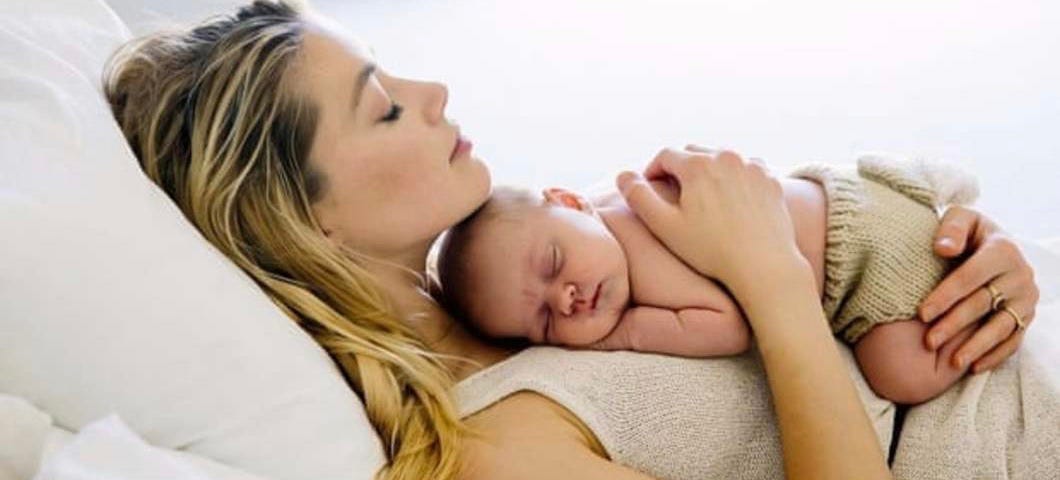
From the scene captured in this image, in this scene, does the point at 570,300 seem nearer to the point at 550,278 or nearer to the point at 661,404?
the point at 550,278

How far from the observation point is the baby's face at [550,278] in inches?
47.2

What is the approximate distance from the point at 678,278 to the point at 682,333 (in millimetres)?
64

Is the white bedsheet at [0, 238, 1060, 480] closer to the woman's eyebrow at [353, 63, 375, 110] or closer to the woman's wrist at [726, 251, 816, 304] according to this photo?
the woman's eyebrow at [353, 63, 375, 110]

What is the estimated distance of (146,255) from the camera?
37.9 inches

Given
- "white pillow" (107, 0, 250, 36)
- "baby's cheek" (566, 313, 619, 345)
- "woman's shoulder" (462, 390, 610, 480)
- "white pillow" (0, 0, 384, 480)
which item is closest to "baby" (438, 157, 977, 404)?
"baby's cheek" (566, 313, 619, 345)

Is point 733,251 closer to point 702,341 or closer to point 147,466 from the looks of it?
point 702,341

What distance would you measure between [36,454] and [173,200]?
0.31 meters

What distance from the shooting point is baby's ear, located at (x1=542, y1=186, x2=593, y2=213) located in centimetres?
128

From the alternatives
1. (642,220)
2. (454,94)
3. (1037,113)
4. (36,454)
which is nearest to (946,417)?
(642,220)

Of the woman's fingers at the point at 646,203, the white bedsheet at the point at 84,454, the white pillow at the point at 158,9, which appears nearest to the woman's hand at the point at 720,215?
the woman's fingers at the point at 646,203

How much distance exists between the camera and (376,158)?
1.16 m

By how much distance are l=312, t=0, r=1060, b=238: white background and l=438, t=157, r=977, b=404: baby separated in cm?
58

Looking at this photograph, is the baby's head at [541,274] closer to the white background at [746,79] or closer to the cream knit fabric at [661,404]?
the cream knit fabric at [661,404]

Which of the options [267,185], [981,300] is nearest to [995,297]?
[981,300]
